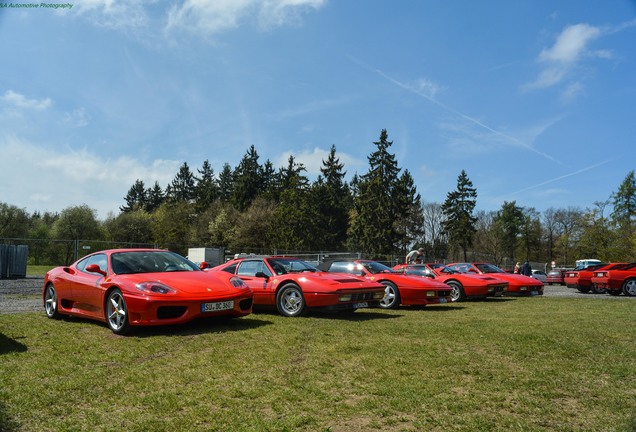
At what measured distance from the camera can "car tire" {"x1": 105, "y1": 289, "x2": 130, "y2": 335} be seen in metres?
6.90

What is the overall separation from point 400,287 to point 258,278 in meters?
3.53

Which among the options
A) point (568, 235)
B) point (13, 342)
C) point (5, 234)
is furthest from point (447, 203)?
point (13, 342)

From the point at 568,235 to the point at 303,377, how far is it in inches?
3345

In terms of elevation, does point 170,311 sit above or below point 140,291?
below

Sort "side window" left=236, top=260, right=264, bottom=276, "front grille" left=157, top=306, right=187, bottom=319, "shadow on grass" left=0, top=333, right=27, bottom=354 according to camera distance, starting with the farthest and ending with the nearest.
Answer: "side window" left=236, top=260, right=264, bottom=276 → "front grille" left=157, top=306, right=187, bottom=319 → "shadow on grass" left=0, top=333, right=27, bottom=354

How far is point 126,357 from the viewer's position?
17.5 feet

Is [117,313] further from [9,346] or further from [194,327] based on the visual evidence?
[9,346]

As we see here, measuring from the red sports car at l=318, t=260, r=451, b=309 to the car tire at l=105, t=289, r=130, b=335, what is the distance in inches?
224

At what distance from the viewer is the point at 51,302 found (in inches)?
343

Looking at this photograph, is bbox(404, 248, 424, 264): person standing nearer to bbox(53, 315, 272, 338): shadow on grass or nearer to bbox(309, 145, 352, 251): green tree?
bbox(53, 315, 272, 338): shadow on grass

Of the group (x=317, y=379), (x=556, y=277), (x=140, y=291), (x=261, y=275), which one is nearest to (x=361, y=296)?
(x=261, y=275)

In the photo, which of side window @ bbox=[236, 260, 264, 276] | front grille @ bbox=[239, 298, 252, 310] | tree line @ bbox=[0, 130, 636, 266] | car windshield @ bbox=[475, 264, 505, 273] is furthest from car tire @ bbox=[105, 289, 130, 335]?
tree line @ bbox=[0, 130, 636, 266]

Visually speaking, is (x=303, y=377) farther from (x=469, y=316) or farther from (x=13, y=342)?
(x=469, y=316)

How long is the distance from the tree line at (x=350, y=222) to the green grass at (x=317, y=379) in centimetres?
4682
